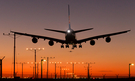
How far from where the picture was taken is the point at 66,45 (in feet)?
210

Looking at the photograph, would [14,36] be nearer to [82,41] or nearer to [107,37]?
[82,41]

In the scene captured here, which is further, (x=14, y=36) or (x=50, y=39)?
(x=14, y=36)

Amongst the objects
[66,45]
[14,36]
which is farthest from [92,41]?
[14,36]

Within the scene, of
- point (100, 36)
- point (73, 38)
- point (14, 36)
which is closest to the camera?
point (100, 36)

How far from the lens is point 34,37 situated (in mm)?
58031

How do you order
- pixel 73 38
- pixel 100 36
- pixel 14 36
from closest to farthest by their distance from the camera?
pixel 100 36
pixel 73 38
pixel 14 36

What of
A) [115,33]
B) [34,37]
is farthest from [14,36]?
[115,33]

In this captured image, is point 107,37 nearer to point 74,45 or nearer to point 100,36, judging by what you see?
point 100,36

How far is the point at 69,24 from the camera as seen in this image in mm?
69188

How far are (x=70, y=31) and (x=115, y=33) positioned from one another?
36.4ft

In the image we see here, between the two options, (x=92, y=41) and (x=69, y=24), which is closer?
(x=92, y=41)

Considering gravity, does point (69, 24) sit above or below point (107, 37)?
above

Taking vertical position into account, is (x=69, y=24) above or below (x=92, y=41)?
above

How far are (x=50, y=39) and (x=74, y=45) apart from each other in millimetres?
7756
